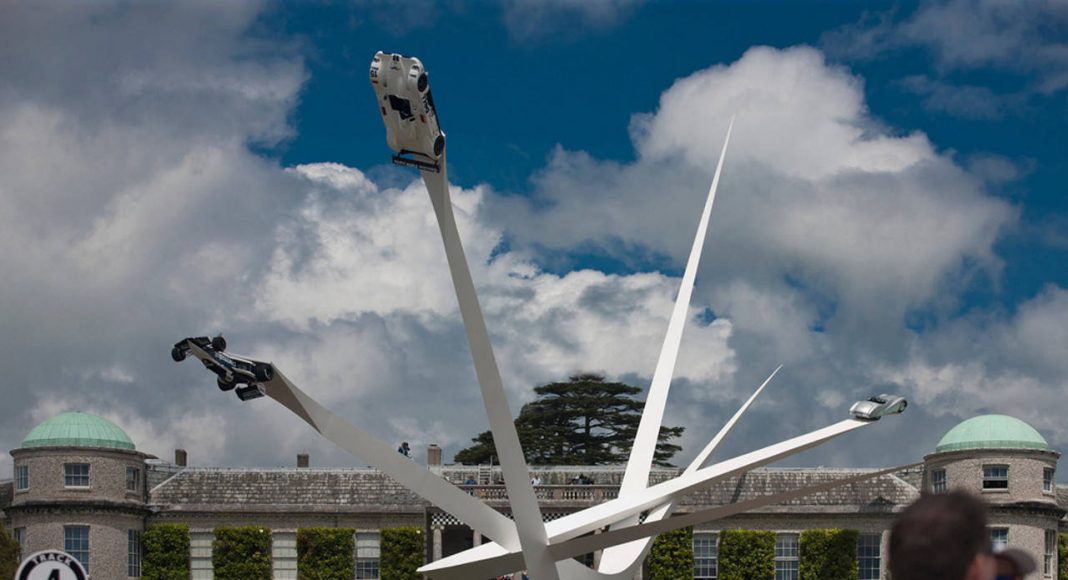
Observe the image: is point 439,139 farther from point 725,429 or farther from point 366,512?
point 366,512

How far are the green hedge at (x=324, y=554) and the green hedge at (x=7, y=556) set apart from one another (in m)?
12.2

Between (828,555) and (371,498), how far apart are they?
1858cm

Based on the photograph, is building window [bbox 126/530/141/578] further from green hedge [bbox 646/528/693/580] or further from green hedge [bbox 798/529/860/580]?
green hedge [bbox 798/529/860/580]

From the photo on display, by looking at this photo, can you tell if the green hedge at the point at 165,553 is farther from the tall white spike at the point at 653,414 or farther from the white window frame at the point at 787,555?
the tall white spike at the point at 653,414

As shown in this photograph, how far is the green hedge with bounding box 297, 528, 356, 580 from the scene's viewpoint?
59.4 m

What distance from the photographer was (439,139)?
1716 centimetres

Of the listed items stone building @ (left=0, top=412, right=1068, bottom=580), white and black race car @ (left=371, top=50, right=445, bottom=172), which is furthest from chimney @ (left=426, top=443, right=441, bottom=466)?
white and black race car @ (left=371, top=50, right=445, bottom=172)

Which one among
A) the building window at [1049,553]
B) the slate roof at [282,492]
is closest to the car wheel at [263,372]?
the slate roof at [282,492]

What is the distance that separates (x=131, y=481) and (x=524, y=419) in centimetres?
3415

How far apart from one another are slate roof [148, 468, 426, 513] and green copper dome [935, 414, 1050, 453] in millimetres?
21334

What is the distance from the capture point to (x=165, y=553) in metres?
59.6

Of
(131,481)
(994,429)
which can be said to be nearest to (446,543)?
(131,481)

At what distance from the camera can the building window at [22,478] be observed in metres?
58.3

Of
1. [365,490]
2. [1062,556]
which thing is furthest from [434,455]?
[1062,556]
